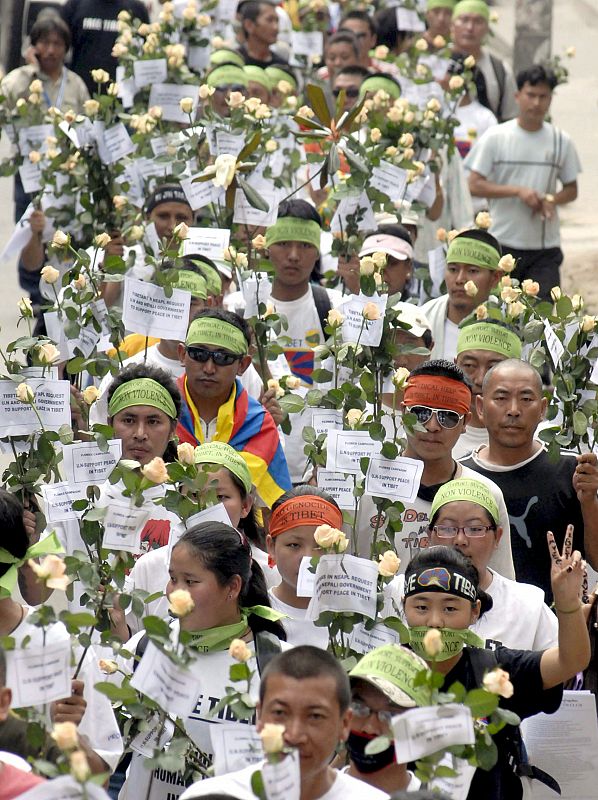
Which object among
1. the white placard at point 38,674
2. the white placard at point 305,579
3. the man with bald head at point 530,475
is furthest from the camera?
the man with bald head at point 530,475

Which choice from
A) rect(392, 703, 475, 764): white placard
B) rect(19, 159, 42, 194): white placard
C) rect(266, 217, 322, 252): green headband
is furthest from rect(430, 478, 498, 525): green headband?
rect(19, 159, 42, 194): white placard

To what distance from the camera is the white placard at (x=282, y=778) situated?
9.97 feet

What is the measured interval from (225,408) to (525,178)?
3.92m

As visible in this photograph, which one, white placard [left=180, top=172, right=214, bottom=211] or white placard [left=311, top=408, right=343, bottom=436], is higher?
white placard [left=180, top=172, right=214, bottom=211]

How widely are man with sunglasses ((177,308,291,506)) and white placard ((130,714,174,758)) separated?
1.93 meters

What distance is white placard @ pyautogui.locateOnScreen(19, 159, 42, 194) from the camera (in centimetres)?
776

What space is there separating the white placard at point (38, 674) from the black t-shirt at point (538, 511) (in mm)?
2261

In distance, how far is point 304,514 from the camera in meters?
4.71

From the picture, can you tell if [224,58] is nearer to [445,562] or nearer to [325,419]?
[325,419]

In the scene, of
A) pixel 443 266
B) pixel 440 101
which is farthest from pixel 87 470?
pixel 440 101

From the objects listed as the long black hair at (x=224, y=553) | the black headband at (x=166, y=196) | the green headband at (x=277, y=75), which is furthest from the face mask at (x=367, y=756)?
the green headband at (x=277, y=75)

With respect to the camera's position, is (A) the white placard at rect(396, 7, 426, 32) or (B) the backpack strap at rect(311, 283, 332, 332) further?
(A) the white placard at rect(396, 7, 426, 32)

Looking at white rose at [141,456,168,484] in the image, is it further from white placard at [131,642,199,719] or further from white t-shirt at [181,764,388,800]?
white t-shirt at [181,764,388,800]

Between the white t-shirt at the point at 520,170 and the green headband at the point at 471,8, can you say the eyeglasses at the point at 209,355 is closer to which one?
the white t-shirt at the point at 520,170
